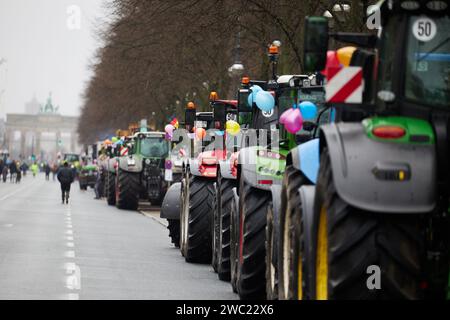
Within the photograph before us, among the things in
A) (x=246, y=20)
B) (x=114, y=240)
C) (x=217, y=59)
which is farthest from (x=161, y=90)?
(x=114, y=240)

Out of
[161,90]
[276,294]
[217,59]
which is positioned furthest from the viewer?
[161,90]

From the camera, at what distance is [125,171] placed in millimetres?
42344

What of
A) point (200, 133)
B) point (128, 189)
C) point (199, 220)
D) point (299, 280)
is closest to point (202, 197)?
point (199, 220)

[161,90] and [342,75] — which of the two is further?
[161,90]

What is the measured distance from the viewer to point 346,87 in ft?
30.0

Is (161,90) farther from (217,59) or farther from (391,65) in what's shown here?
(391,65)

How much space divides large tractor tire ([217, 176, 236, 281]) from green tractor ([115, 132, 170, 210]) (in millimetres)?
25737

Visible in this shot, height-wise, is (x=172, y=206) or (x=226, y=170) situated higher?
(x=226, y=170)

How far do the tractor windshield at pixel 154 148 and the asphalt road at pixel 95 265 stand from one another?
12.0m

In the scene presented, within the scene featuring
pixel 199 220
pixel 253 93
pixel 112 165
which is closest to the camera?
pixel 253 93

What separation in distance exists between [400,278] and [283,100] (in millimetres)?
7603

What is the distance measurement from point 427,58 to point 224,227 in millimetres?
7748

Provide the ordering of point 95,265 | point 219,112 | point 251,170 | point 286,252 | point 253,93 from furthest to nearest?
point 219,112 < point 95,265 < point 253,93 < point 251,170 < point 286,252

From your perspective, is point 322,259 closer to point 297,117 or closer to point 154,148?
point 297,117
